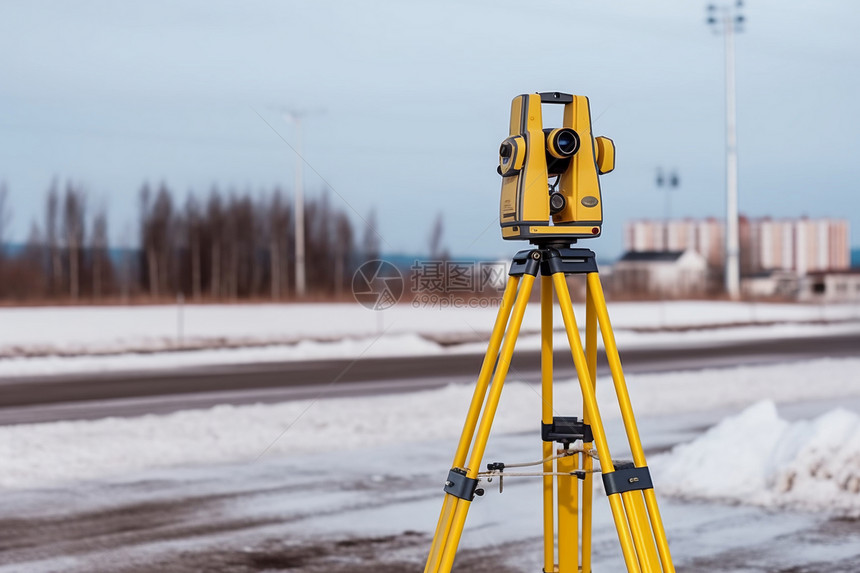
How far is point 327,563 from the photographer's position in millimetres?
5785

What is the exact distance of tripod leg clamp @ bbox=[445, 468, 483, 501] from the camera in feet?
12.1

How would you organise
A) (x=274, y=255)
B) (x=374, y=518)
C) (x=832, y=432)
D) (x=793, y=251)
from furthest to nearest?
(x=793, y=251)
(x=274, y=255)
(x=832, y=432)
(x=374, y=518)

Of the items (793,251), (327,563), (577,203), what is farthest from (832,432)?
(793,251)

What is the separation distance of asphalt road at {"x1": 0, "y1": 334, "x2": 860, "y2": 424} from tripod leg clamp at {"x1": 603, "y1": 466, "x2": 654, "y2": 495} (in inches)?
277

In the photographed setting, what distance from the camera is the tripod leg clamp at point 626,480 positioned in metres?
3.61

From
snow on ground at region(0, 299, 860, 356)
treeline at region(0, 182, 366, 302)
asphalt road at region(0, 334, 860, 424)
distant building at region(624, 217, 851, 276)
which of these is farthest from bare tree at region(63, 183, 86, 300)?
distant building at region(624, 217, 851, 276)

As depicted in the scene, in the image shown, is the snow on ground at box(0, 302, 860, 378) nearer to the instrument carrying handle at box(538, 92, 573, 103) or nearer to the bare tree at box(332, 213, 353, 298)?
the instrument carrying handle at box(538, 92, 573, 103)

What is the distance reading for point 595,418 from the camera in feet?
11.7

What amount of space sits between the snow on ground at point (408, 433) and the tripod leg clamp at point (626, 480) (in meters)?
4.04

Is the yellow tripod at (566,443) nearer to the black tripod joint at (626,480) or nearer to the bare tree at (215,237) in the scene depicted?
the black tripod joint at (626,480)

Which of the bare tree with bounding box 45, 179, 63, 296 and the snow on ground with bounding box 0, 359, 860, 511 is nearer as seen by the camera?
the snow on ground with bounding box 0, 359, 860, 511

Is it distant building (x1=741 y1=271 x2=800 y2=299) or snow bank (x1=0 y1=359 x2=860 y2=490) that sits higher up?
distant building (x1=741 y1=271 x2=800 y2=299)

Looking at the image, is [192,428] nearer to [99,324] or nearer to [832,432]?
[832,432]

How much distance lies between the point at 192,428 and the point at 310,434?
1271 millimetres
